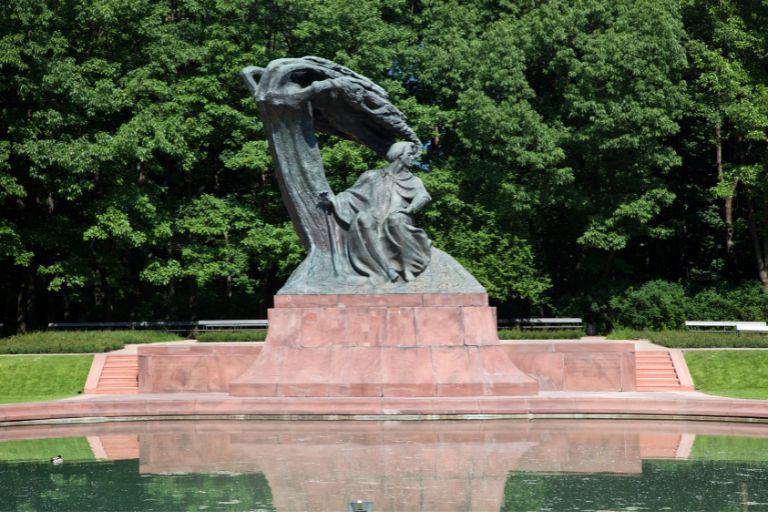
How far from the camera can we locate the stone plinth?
22141 mm

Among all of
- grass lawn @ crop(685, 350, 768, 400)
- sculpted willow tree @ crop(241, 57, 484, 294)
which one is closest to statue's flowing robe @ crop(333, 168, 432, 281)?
sculpted willow tree @ crop(241, 57, 484, 294)

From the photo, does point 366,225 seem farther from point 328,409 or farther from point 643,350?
point 643,350

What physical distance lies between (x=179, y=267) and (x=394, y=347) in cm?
1915

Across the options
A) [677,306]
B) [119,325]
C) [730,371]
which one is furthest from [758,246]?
[119,325]

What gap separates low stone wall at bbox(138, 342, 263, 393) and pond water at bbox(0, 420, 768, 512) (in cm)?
421

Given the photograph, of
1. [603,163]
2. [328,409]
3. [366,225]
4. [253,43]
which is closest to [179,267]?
[253,43]

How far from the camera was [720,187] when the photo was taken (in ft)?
140

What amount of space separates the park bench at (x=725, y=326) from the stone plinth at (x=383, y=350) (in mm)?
15794

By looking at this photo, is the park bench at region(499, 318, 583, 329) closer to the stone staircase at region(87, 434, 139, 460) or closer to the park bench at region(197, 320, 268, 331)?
the park bench at region(197, 320, 268, 331)

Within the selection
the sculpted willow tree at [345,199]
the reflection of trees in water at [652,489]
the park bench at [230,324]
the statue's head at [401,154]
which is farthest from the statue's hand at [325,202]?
the park bench at [230,324]

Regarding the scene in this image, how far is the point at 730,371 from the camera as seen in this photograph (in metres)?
28.6

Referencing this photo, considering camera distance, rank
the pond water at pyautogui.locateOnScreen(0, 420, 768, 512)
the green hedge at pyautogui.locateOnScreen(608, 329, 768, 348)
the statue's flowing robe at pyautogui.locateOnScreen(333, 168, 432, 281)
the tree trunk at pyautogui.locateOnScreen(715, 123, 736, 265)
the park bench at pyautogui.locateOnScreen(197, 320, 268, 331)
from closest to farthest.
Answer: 1. the pond water at pyautogui.locateOnScreen(0, 420, 768, 512)
2. the statue's flowing robe at pyautogui.locateOnScreen(333, 168, 432, 281)
3. the green hedge at pyautogui.locateOnScreen(608, 329, 768, 348)
4. the park bench at pyautogui.locateOnScreen(197, 320, 268, 331)
5. the tree trunk at pyautogui.locateOnScreen(715, 123, 736, 265)

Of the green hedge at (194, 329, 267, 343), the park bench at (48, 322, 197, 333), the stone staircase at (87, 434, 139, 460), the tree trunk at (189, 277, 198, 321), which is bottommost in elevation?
the stone staircase at (87, 434, 139, 460)

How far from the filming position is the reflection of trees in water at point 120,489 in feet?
41.1
